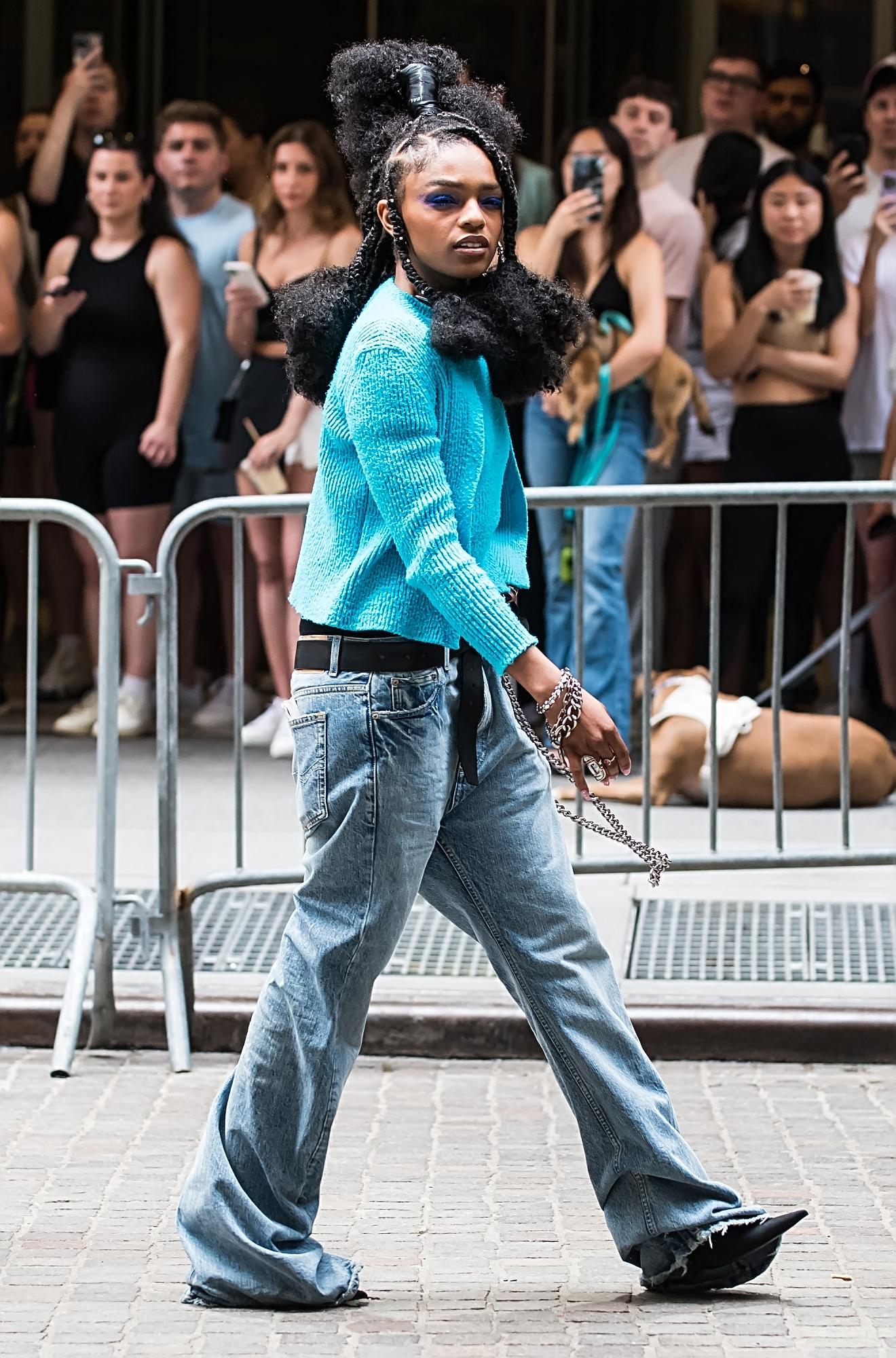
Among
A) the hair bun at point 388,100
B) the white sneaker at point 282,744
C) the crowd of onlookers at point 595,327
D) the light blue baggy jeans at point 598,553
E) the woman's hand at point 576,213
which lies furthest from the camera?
the crowd of onlookers at point 595,327

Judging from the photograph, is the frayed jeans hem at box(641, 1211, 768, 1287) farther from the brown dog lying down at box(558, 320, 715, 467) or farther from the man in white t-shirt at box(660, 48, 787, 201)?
the man in white t-shirt at box(660, 48, 787, 201)

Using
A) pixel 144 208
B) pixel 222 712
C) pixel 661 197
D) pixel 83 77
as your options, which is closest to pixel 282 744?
pixel 222 712

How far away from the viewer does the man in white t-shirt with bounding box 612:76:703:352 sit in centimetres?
848

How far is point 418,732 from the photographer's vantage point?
348 centimetres

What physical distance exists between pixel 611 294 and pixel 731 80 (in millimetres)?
1243

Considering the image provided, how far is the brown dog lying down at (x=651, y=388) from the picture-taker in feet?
26.7

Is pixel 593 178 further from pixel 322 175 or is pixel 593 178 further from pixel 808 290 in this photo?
pixel 322 175

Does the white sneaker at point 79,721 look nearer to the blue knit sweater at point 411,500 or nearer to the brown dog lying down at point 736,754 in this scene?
the brown dog lying down at point 736,754

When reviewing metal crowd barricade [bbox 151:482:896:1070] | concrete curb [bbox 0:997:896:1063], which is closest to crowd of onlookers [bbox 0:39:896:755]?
metal crowd barricade [bbox 151:482:896:1070]

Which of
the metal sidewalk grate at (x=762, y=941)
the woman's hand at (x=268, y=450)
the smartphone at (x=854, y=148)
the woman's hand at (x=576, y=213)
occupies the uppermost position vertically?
the smartphone at (x=854, y=148)

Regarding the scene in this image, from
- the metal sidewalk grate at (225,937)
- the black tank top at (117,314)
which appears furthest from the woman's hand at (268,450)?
the metal sidewalk grate at (225,937)

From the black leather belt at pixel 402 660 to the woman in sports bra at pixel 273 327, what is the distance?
465 centimetres

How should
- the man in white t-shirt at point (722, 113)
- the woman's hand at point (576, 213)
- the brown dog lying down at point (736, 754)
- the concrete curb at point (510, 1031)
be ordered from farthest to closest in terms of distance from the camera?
the man in white t-shirt at point (722, 113)
the woman's hand at point (576, 213)
the brown dog lying down at point (736, 754)
the concrete curb at point (510, 1031)

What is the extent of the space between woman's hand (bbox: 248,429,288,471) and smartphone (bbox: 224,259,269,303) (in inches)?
21.3
